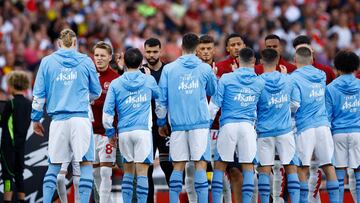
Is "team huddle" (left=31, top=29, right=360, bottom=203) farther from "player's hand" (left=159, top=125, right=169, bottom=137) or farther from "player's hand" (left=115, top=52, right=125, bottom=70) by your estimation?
"player's hand" (left=115, top=52, right=125, bottom=70)

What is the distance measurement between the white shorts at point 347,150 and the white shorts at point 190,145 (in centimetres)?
241

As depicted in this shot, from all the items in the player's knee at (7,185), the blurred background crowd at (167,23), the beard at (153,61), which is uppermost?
the blurred background crowd at (167,23)

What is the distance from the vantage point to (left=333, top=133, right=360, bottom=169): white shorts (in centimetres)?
1911

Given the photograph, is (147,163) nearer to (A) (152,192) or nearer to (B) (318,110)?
(A) (152,192)

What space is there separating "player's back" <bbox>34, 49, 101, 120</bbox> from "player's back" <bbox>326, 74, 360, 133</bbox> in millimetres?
4020

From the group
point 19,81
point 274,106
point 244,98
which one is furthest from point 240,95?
point 19,81

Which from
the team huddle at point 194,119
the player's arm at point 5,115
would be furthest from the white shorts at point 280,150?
the player's arm at point 5,115

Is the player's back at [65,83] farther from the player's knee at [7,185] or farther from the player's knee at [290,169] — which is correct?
the player's knee at [290,169]

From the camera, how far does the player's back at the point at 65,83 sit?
58.0ft

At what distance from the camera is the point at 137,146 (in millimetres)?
17859

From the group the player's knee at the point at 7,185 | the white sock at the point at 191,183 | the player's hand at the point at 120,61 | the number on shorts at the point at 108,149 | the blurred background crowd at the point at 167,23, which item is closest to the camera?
the white sock at the point at 191,183

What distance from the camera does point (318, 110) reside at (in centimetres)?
1878

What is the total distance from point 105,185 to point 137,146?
52.3 inches

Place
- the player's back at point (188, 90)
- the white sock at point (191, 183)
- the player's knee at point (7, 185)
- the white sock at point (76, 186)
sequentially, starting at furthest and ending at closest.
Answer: the player's knee at point (7, 185)
the white sock at point (191, 183)
the white sock at point (76, 186)
the player's back at point (188, 90)
